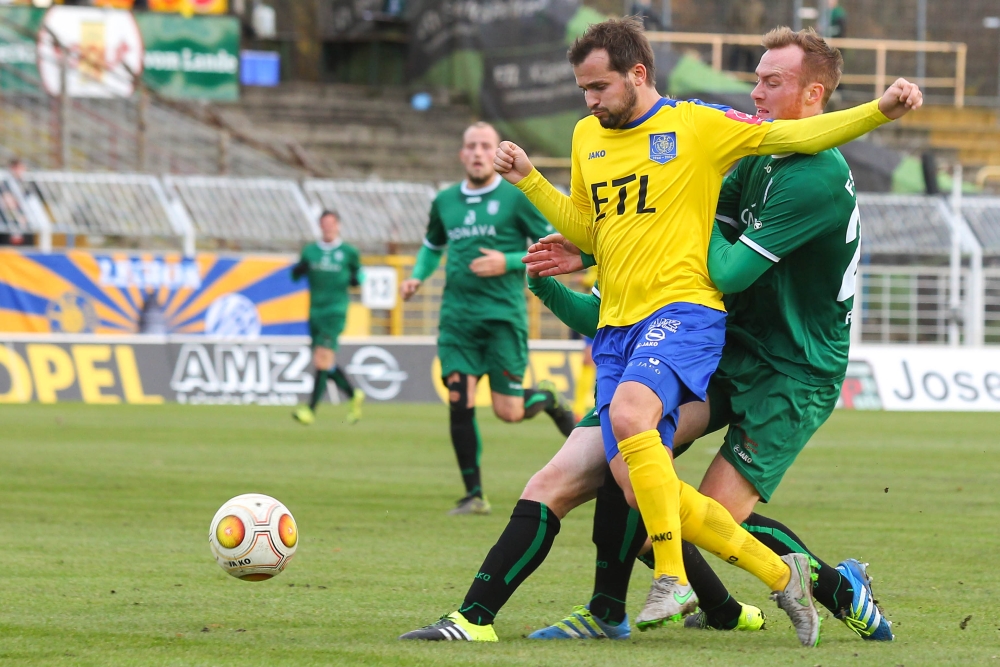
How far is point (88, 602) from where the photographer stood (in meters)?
6.14

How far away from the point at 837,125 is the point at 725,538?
4.72 feet

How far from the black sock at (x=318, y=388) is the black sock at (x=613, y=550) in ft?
40.0

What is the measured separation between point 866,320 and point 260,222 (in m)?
10.5

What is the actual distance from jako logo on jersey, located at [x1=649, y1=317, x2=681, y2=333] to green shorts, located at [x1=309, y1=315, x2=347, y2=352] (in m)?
13.4

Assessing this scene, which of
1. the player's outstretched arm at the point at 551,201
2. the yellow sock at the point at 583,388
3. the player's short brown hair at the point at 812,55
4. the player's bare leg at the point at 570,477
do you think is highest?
the player's short brown hair at the point at 812,55

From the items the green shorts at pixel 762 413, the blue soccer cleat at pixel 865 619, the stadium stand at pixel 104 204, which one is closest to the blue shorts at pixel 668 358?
the green shorts at pixel 762 413

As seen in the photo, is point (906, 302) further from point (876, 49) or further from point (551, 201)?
point (551, 201)

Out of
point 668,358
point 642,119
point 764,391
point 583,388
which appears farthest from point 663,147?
point 583,388

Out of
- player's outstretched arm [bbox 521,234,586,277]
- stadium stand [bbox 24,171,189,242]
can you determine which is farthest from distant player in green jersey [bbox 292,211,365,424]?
player's outstretched arm [bbox 521,234,586,277]

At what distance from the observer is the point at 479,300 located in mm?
10195

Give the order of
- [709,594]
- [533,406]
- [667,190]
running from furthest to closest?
[533,406] < [709,594] < [667,190]

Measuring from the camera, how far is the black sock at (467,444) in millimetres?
9914

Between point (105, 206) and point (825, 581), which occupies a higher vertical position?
point (105, 206)

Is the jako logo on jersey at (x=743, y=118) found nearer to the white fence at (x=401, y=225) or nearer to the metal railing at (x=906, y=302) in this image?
the white fence at (x=401, y=225)
